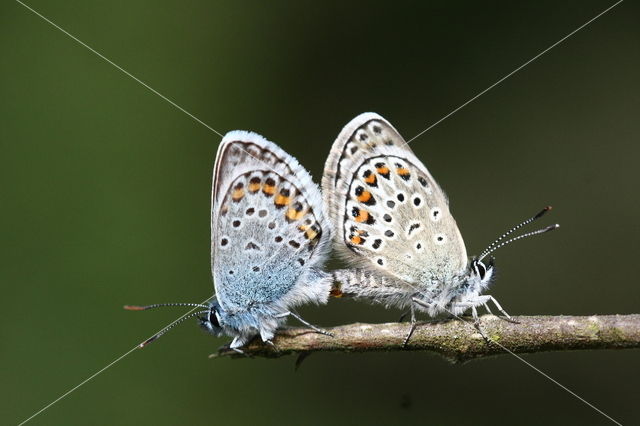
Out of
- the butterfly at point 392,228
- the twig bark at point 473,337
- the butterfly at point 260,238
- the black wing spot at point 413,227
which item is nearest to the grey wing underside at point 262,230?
the butterfly at point 260,238

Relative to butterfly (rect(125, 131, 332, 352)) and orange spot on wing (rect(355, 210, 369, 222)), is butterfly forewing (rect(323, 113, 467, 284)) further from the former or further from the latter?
butterfly (rect(125, 131, 332, 352))

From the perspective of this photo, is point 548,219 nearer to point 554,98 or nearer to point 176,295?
point 554,98

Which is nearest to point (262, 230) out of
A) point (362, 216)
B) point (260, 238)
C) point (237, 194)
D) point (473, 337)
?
point (260, 238)

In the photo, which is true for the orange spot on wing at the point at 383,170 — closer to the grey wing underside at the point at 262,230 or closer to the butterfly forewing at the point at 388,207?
the butterfly forewing at the point at 388,207

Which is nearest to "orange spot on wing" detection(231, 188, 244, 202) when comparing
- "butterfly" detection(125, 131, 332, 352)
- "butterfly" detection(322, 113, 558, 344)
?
"butterfly" detection(125, 131, 332, 352)

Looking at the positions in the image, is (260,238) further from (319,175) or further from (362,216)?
(319,175)
